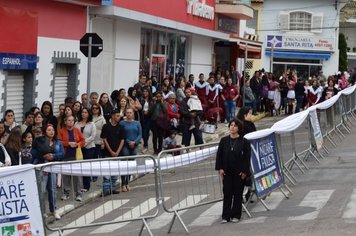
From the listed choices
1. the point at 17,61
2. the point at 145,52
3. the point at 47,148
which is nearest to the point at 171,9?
the point at 145,52

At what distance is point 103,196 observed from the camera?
11352 millimetres

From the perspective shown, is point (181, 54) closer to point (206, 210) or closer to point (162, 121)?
point (162, 121)

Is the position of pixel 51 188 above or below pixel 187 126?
below

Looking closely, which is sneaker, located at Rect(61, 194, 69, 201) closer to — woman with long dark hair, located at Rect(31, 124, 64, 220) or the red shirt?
woman with long dark hair, located at Rect(31, 124, 64, 220)

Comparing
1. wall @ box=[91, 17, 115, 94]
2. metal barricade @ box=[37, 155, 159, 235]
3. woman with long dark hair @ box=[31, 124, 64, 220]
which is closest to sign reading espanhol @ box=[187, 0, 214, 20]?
wall @ box=[91, 17, 115, 94]

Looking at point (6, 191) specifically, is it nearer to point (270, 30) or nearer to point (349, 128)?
point (349, 128)

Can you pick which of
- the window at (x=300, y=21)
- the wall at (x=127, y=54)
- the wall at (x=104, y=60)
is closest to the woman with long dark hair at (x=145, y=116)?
the wall at (x=104, y=60)

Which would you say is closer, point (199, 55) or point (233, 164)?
point (233, 164)

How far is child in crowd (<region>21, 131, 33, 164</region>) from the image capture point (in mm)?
13383

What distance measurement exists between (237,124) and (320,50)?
1755 inches

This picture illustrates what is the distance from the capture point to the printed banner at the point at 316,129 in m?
18.7

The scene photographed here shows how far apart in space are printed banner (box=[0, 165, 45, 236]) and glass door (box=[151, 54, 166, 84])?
19.0m

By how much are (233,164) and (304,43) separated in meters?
44.6

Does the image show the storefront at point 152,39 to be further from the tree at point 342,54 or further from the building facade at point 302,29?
the tree at point 342,54
